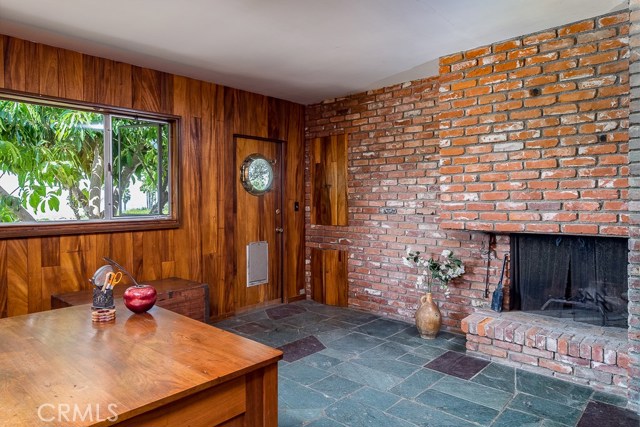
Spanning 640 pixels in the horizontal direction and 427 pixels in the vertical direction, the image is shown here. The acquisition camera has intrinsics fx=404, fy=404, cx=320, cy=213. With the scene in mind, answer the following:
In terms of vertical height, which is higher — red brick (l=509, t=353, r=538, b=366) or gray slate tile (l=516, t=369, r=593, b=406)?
red brick (l=509, t=353, r=538, b=366)

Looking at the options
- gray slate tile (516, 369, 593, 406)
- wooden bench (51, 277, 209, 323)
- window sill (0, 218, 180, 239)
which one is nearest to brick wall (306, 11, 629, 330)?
gray slate tile (516, 369, 593, 406)

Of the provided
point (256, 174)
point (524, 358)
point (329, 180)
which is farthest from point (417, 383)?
point (256, 174)

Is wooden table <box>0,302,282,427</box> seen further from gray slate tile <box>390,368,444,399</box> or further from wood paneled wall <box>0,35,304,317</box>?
wood paneled wall <box>0,35,304,317</box>

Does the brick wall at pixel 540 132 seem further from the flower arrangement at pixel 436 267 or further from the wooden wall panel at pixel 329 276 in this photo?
the wooden wall panel at pixel 329 276

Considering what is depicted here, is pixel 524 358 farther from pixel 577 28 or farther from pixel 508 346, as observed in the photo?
pixel 577 28

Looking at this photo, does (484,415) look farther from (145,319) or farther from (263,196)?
(263,196)

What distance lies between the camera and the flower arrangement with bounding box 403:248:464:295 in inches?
139

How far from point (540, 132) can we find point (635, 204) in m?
0.81

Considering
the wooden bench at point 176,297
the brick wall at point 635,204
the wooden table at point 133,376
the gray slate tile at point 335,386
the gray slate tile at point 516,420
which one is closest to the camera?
the wooden table at point 133,376

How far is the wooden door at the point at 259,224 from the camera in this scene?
14.5 feet

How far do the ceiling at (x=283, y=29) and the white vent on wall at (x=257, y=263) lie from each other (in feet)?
6.16

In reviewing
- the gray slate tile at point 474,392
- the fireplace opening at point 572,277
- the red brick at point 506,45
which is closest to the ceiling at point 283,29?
the red brick at point 506,45

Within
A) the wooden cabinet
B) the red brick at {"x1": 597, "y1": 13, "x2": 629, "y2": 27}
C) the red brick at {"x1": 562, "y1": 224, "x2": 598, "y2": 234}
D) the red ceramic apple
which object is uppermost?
the red brick at {"x1": 597, "y1": 13, "x2": 629, "y2": 27}

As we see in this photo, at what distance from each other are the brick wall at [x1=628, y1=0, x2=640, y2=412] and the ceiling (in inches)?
13.9
